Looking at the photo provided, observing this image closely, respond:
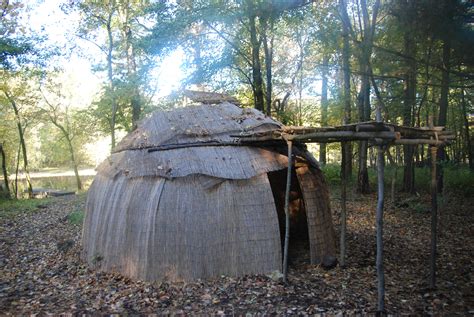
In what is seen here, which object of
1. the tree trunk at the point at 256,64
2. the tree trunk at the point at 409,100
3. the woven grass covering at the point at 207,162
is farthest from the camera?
the tree trunk at the point at 256,64

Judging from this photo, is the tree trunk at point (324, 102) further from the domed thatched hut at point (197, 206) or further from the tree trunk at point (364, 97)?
the domed thatched hut at point (197, 206)

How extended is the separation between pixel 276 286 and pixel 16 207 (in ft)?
48.6

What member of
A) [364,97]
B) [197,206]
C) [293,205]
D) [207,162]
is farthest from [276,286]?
[364,97]

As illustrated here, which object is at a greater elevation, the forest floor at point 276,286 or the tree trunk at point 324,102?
the tree trunk at point 324,102

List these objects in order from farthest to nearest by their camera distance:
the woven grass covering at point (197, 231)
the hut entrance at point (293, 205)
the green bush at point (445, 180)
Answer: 1. the green bush at point (445, 180)
2. the hut entrance at point (293, 205)
3. the woven grass covering at point (197, 231)

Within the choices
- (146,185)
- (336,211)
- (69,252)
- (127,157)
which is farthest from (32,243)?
(336,211)

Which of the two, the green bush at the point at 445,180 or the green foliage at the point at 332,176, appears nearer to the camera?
the green bush at the point at 445,180

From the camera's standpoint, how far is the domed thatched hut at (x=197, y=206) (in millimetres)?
7246

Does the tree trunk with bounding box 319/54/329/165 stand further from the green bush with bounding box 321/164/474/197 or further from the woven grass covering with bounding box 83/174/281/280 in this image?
the woven grass covering with bounding box 83/174/281/280

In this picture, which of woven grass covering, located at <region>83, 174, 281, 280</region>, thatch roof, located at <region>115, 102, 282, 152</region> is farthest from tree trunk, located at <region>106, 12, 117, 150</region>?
woven grass covering, located at <region>83, 174, 281, 280</region>

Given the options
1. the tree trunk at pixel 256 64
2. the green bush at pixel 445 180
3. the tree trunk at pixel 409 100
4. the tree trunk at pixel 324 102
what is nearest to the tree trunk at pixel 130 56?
the tree trunk at pixel 256 64

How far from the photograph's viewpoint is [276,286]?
22.3ft

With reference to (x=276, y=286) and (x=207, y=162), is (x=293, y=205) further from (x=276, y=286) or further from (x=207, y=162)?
(x=276, y=286)

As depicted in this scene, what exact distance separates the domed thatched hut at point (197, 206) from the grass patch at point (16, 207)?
8.88 meters
